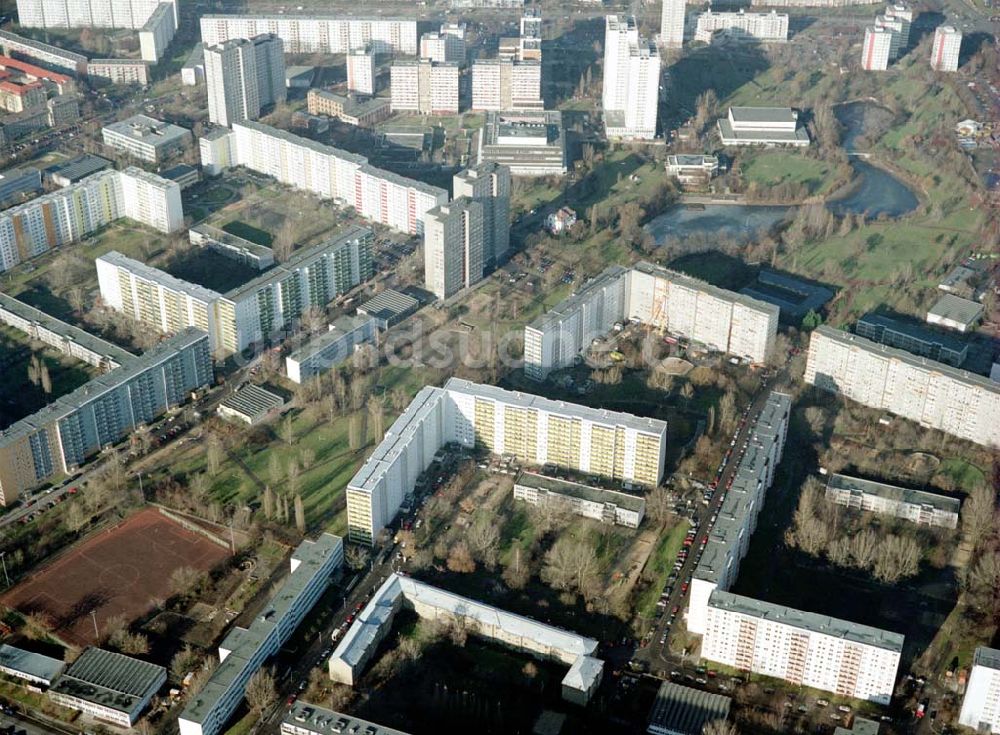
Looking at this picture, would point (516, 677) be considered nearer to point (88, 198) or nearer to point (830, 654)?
point (830, 654)

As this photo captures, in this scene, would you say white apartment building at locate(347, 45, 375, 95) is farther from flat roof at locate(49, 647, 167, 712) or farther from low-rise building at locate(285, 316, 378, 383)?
flat roof at locate(49, 647, 167, 712)

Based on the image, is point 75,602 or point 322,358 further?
point 322,358

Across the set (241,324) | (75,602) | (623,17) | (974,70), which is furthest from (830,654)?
(974,70)

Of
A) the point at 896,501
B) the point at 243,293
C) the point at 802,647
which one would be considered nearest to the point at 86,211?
the point at 243,293

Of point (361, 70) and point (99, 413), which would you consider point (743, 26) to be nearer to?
point (361, 70)

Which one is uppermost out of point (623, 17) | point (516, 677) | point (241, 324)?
point (623, 17)

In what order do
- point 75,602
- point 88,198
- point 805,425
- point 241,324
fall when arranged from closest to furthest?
1. point 75,602
2. point 805,425
3. point 241,324
4. point 88,198
